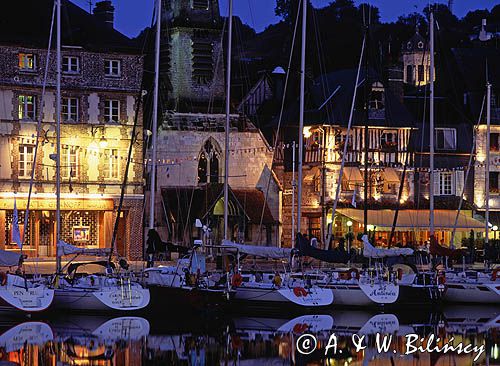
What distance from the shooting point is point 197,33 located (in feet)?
238

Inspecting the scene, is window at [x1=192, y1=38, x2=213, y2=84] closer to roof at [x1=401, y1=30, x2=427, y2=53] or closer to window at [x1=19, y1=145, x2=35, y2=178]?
window at [x1=19, y1=145, x2=35, y2=178]

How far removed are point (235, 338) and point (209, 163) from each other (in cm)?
3030

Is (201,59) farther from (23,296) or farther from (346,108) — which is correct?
(23,296)

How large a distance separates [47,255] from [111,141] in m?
6.52

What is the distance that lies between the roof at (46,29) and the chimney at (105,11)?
228 inches

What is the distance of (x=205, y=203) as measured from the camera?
69938mm

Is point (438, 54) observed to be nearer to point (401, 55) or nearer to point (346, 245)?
point (401, 55)

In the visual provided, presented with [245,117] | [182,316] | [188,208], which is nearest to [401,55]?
[245,117]

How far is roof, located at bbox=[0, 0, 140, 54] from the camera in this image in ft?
216

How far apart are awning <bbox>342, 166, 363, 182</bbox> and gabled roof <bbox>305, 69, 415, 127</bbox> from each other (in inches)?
103

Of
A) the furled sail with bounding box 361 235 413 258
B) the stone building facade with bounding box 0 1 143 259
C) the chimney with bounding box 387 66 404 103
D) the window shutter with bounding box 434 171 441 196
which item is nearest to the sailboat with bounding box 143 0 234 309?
the furled sail with bounding box 361 235 413 258

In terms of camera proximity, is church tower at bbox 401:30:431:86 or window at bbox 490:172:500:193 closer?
window at bbox 490:172:500:193

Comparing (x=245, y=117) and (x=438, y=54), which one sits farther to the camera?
(x=438, y=54)

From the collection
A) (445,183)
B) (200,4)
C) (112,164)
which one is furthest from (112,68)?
(445,183)
